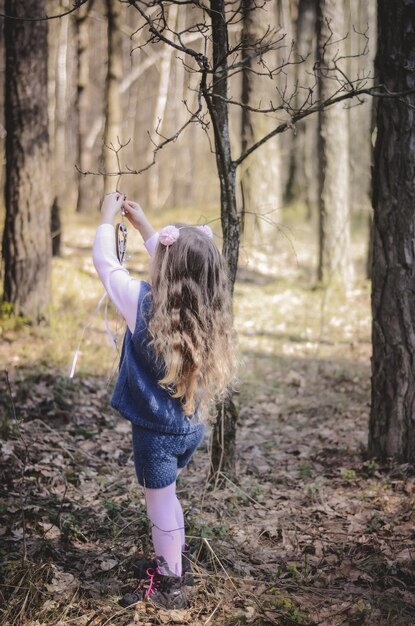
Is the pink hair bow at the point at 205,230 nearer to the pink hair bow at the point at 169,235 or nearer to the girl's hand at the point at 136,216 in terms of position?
→ the pink hair bow at the point at 169,235

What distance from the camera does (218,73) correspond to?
351 cm

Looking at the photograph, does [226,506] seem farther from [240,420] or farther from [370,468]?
[240,420]

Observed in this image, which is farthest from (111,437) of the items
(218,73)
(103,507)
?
(218,73)

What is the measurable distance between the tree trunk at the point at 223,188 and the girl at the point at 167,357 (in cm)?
80

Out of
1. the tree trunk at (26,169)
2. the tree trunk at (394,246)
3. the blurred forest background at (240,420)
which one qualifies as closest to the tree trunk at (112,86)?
the blurred forest background at (240,420)

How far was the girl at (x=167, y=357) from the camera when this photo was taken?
293 centimetres

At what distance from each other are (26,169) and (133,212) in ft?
15.9

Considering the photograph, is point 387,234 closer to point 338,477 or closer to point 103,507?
point 338,477

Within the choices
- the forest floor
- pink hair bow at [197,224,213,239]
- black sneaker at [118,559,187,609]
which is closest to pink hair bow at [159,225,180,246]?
pink hair bow at [197,224,213,239]

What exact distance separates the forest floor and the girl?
38 cm

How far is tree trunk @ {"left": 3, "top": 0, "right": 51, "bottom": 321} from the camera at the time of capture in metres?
7.54

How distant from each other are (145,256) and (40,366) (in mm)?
6704

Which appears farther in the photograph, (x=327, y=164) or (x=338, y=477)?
(x=327, y=164)

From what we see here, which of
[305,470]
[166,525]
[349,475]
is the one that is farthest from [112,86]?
[166,525]
